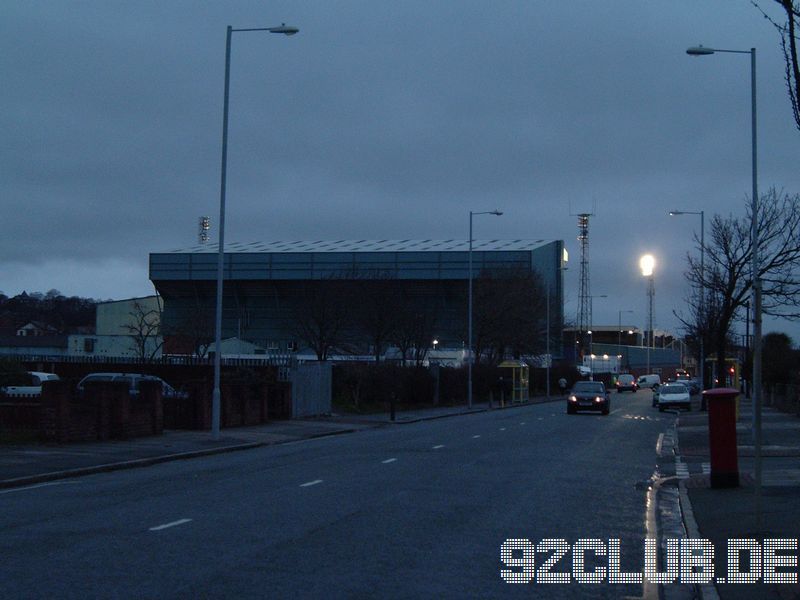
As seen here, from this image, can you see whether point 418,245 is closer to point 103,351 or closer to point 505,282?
point 505,282

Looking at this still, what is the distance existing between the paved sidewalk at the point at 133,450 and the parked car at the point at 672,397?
2377cm

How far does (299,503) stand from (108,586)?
19.7 ft

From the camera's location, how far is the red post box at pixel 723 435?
16.7 meters

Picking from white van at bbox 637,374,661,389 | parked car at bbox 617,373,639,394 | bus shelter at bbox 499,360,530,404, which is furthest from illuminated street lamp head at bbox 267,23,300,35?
white van at bbox 637,374,661,389

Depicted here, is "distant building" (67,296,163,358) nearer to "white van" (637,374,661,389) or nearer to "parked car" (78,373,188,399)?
"parked car" (78,373,188,399)

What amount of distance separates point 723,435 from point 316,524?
743cm

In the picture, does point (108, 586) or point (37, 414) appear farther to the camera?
point (37, 414)

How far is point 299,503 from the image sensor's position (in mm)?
14992

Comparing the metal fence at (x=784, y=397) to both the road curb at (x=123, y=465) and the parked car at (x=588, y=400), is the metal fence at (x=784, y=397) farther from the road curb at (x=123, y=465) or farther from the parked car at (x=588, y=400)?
the road curb at (x=123, y=465)

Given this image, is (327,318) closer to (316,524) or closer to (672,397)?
(672,397)

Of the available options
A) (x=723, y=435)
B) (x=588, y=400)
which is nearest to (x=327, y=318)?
(x=588, y=400)

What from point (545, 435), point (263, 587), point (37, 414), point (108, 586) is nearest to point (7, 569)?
point (108, 586)

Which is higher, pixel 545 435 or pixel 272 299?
pixel 272 299

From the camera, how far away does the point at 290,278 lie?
280ft
